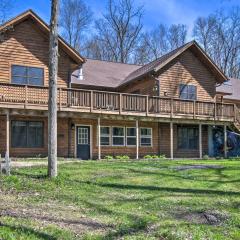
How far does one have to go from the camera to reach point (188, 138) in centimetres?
2984

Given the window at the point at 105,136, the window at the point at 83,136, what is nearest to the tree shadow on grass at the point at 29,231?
the window at the point at 83,136

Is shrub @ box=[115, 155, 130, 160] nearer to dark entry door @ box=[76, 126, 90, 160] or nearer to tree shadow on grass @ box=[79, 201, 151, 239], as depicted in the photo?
dark entry door @ box=[76, 126, 90, 160]

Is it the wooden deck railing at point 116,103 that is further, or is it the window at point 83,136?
the window at point 83,136

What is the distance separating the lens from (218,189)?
533 inches

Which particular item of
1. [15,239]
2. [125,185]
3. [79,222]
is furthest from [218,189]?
[15,239]

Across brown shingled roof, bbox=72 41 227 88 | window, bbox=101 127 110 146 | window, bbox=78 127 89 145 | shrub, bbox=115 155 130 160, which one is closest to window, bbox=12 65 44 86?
brown shingled roof, bbox=72 41 227 88

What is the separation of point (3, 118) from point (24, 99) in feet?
7.47

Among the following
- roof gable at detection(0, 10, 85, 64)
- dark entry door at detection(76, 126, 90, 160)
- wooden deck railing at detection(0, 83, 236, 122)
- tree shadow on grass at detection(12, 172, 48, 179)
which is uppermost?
roof gable at detection(0, 10, 85, 64)

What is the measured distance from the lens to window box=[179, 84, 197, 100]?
29.2 meters

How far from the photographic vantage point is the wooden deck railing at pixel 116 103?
21672mm

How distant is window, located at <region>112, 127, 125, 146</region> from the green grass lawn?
421 inches

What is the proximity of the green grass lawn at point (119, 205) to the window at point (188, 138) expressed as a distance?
42.7 feet

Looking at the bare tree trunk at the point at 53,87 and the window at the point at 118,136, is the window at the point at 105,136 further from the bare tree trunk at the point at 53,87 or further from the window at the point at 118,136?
the bare tree trunk at the point at 53,87

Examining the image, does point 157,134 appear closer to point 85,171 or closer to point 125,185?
point 85,171
